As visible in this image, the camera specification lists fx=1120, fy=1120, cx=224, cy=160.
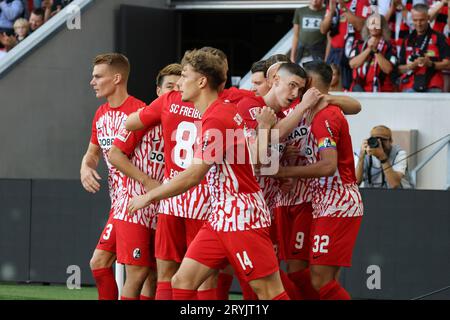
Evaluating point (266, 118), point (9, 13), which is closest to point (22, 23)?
point (9, 13)

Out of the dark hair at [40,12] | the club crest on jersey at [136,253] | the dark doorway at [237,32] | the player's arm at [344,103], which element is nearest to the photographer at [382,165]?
the player's arm at [344,103]

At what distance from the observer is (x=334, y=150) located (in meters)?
8.61

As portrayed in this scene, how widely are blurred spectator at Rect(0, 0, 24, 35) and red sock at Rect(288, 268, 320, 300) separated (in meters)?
9.92

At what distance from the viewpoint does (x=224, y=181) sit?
293 inches

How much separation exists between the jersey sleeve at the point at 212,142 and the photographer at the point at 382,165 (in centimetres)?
474

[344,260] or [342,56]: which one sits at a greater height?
[342,56]

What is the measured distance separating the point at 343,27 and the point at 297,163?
6170 mm

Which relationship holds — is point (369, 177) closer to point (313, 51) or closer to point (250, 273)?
point (313, 51)

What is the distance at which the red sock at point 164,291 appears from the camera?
8297 millimetres

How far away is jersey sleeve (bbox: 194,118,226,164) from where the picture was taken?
725 centimetres

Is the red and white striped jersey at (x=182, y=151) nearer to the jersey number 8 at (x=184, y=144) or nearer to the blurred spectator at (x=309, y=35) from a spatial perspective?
the jersey number 8 at (x=184, y=144)
